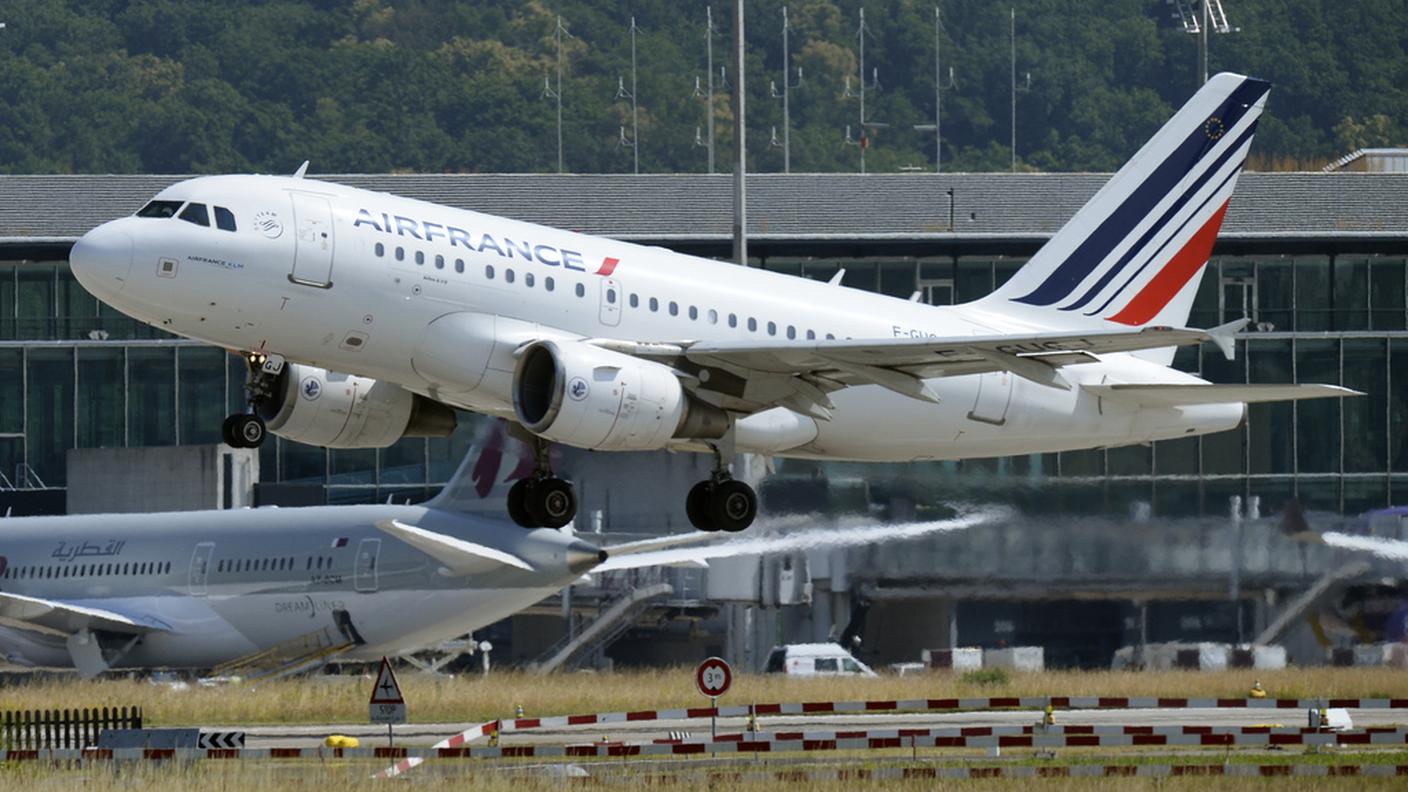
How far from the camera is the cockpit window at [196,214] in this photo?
3456 centimetres

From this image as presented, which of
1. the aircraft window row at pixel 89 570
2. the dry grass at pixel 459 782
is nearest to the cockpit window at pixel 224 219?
the dry grass at pixel 459 782

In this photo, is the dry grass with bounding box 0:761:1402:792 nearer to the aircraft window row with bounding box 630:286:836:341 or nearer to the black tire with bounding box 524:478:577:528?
the black tire with bounding box 524:478:577:528

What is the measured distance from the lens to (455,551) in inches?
2116

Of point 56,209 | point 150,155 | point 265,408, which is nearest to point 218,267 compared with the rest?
point 265,408

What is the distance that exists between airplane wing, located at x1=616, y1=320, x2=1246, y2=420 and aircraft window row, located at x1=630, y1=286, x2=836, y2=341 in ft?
2.12

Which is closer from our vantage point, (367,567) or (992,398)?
(992,398)

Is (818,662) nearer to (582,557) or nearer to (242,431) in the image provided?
(582,557)

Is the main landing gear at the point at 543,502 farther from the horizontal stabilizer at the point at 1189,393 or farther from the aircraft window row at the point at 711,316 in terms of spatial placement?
the horizontal stabilizer at the point at 1189,393

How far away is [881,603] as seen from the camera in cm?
5553

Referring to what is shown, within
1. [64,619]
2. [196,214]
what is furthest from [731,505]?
[64,619]

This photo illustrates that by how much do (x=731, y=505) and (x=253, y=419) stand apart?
7.53m

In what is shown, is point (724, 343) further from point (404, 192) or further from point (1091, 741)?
point (404, 192)

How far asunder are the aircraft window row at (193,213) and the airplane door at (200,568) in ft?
77.7

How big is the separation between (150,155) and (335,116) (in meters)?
14.3
